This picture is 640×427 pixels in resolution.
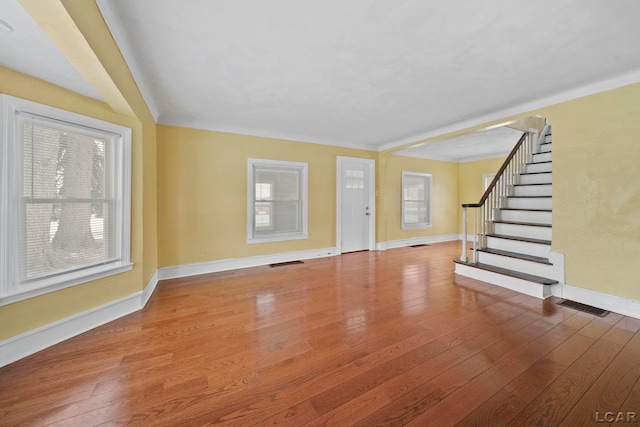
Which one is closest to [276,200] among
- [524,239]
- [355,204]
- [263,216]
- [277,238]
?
[263,216]

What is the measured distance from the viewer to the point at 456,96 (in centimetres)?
298

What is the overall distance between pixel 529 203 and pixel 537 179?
1.91 feet

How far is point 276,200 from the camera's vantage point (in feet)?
15.1

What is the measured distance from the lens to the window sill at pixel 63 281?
1785mm

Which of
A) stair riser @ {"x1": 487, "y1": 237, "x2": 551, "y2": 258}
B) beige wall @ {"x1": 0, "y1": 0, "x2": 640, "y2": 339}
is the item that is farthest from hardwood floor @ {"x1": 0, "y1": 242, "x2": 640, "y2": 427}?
stair riser @ {"x1": 487, "y1": 237, "x2": 551, "y2": 258}

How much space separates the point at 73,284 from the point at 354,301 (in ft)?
8.63

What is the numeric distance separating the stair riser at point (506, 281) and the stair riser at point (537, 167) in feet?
7.31

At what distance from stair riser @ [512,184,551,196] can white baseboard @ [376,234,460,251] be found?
256cm

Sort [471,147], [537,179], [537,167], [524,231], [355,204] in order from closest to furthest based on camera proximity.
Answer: [524,231] → [537,179] → [537,167] → [355,204] → [471,147]

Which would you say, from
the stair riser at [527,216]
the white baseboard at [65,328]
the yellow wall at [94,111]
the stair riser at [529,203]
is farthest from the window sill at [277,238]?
the stair riser at [529,203]

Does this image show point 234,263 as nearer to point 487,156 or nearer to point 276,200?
point 276,200

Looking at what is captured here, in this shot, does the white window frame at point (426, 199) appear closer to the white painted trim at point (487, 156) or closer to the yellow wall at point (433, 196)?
the yellow wall at point (433, 196)

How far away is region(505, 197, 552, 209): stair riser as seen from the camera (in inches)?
148

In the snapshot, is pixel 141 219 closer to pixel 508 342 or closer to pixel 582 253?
pixel 508 342
